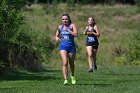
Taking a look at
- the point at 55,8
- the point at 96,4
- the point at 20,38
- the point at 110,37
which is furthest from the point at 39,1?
the point at 20,38

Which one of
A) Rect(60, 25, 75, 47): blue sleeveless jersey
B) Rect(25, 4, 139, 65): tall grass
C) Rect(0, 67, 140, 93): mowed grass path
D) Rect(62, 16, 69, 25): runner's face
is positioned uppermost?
Rect(62, 16, 69, 25): runner's face

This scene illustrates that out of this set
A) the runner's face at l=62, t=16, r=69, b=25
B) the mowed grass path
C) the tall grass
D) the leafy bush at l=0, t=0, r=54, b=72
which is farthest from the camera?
the tall grass

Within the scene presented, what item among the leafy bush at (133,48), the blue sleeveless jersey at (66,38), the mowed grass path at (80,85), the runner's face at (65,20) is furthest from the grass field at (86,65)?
the runner's face at (65,20)

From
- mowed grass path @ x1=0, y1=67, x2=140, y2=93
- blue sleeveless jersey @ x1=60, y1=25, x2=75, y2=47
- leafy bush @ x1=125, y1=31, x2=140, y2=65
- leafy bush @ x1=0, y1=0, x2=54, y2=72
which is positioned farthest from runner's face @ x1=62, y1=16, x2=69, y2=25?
leafy bush @ x1=125, y1=31, x2=140, y2=65

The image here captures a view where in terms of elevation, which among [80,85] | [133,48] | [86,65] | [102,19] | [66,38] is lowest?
[86,65]

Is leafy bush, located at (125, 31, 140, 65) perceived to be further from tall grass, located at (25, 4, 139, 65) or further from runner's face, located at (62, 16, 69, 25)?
runner's face, located at (62, 16, 69, 25)

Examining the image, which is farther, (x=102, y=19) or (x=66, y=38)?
(x=102, y=19)

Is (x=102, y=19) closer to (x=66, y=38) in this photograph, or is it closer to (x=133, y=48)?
(x=133, y=48)

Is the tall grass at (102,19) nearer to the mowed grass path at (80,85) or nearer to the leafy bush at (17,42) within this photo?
the leafy bush at (17,42)

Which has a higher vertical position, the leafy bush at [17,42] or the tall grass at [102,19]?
the leafy bush at [17,42]

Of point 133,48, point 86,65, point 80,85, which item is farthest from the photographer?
point 133,48

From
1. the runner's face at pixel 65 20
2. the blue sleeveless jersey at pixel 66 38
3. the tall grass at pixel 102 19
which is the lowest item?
the tall grass at pixel 102 19

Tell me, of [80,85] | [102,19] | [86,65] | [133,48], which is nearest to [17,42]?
[80,85]

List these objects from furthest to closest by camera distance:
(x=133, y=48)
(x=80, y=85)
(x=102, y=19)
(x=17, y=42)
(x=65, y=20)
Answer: (x=102, y=19), (x=133, y=48), (x=17, y=42), (x=80, y=85), (x=65, y=20)
